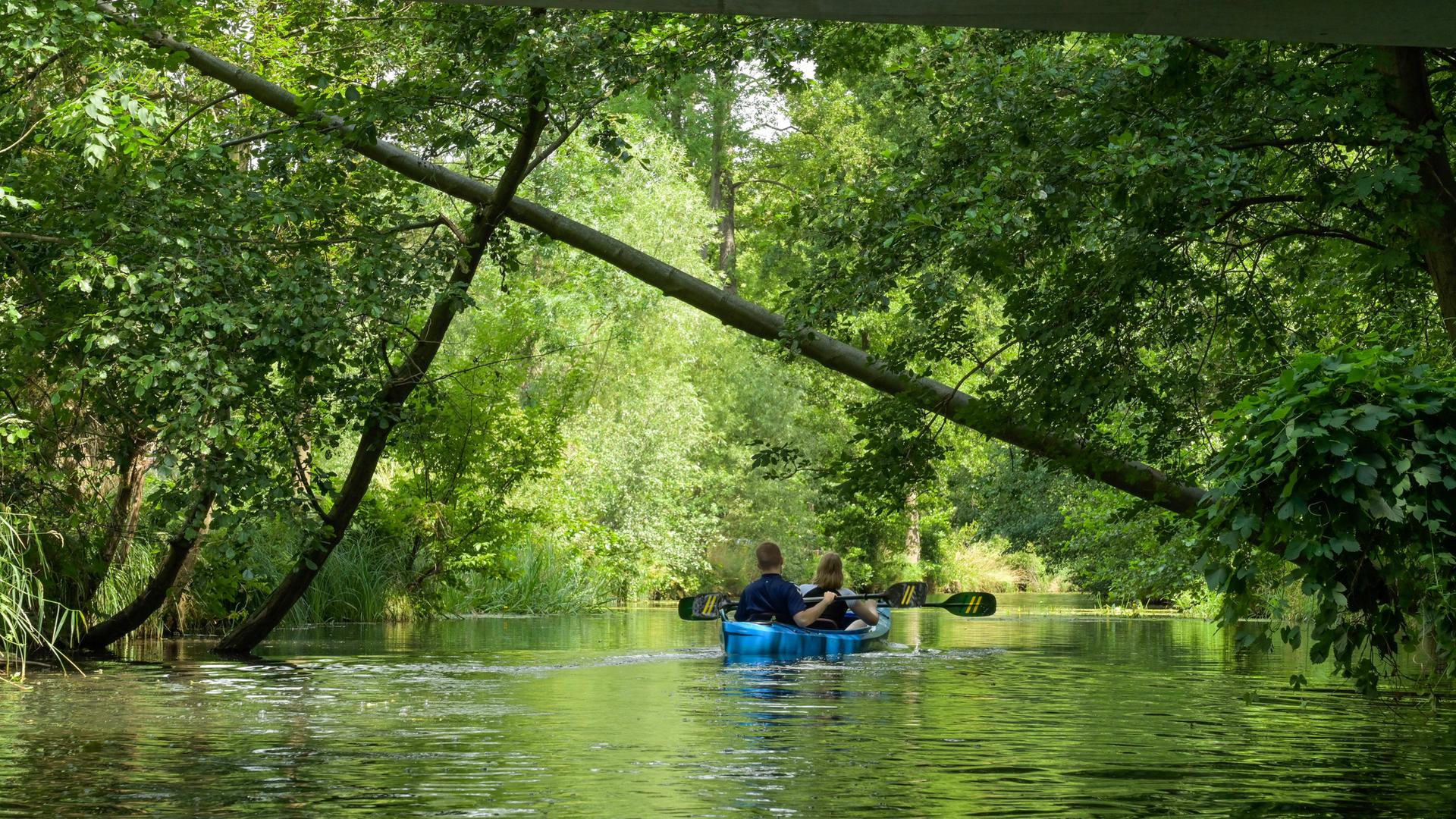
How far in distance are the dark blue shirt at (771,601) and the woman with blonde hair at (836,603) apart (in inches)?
13.4

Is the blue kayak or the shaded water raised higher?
the blue kayak

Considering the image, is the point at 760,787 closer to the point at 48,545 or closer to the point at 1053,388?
the point at 1053,388

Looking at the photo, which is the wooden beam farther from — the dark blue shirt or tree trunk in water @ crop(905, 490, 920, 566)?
tree trunk in water @ crop(905, 490, 920, 566)

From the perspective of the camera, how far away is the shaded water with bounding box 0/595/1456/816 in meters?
5.78

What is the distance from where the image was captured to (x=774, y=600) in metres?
15.2

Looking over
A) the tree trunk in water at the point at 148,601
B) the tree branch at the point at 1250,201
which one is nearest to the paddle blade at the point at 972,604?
the tree branch at the point at 1250,201

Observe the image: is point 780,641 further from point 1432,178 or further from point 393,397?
point 1432,178

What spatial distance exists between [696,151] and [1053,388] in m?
33.1

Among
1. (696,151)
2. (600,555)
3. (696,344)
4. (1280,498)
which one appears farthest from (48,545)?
(696,151)

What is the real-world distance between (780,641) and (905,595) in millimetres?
3231

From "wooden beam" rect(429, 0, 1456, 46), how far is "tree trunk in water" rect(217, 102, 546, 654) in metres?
6.47

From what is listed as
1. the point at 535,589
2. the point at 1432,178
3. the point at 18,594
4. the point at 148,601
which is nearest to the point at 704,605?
the point at 148,601

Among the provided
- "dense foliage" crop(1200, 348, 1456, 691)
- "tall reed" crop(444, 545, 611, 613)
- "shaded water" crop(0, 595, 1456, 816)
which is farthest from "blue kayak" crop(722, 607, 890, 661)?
"tall reed" crop(444, 545, 611, 613)

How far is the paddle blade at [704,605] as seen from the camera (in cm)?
1750
